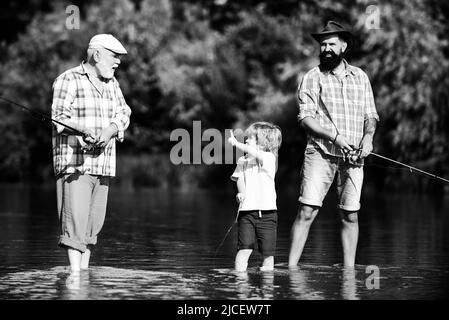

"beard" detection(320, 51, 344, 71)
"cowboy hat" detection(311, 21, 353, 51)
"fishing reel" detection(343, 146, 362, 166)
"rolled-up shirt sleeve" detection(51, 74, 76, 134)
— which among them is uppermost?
"cowboy hat" detection(311, 21, 353, 51)

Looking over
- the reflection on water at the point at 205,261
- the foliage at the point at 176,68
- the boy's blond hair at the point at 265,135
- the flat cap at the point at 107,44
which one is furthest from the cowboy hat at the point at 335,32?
the foliage at the point at 176,68

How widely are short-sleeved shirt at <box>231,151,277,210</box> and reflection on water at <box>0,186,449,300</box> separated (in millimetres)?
551

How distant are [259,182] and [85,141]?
1645mm

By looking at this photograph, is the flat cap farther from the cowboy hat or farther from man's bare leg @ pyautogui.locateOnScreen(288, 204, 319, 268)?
man's bare leg @ pyautogui.locateOnScreen(288, 204, 319, 268)

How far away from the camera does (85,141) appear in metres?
9.32

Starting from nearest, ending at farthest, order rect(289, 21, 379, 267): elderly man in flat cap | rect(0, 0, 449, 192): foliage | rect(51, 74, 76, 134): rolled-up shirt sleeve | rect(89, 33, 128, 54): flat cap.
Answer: rect(51, 74, 76, 134): rolled-up shirt sleeve, rect(89, 33, 128, 54): flat cap, rect(289, 21, 379, 267): elderly man in flat cap, rect(0, 0, 449, 192): foliage

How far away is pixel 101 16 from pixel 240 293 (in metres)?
35.8

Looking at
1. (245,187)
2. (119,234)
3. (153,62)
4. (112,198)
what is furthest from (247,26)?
(245,187)

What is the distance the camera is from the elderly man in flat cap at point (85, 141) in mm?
9406

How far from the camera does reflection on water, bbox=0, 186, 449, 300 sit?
8688 millimetres

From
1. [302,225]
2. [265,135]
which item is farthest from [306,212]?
[265,135]

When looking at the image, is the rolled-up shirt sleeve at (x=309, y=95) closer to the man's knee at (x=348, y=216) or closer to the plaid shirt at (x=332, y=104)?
the plaid shirt at (x=332, y=104)

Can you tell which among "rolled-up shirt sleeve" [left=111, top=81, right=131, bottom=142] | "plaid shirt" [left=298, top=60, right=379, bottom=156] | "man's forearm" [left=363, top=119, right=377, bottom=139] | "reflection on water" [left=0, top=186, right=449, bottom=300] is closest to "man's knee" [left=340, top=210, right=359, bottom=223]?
"reflection on water" [left=0, top=186, right=449, bottom=300]
